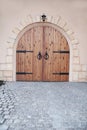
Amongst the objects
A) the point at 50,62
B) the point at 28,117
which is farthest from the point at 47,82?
the point at 28,117

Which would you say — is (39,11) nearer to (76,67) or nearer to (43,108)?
(76,67)

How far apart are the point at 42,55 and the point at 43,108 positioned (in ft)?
9.48

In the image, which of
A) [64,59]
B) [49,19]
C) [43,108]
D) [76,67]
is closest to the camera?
[43,108]

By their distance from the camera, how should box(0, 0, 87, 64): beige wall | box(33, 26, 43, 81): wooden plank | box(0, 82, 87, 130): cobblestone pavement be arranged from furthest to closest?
1. box(33, 26, 43, 81): wooden plank
2. box(0, 0, 87, 64): beige wall
3. box(0, 82, 87, 130): cobblestone pavement

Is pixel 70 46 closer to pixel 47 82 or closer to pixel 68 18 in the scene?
pixel 68 18

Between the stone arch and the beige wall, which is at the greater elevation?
the beige wall

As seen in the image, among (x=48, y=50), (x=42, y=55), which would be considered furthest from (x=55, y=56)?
(x=42, y=55)

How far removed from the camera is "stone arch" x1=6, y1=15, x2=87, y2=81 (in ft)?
20.0

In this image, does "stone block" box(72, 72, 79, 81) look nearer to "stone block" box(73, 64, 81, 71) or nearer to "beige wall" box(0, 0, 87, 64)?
"stone block" box(73, 64, 81, 71)

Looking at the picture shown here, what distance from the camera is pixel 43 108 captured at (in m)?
3.60

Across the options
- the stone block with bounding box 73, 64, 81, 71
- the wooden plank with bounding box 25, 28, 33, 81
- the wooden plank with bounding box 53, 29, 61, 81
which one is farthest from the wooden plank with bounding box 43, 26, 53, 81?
the stone block with bounding box 73, 64, 81, 71

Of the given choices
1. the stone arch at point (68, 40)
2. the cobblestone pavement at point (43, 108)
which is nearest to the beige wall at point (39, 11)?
the stone arch at point (68, 40)

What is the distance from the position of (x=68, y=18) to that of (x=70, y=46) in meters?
0.82

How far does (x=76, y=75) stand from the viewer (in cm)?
627
